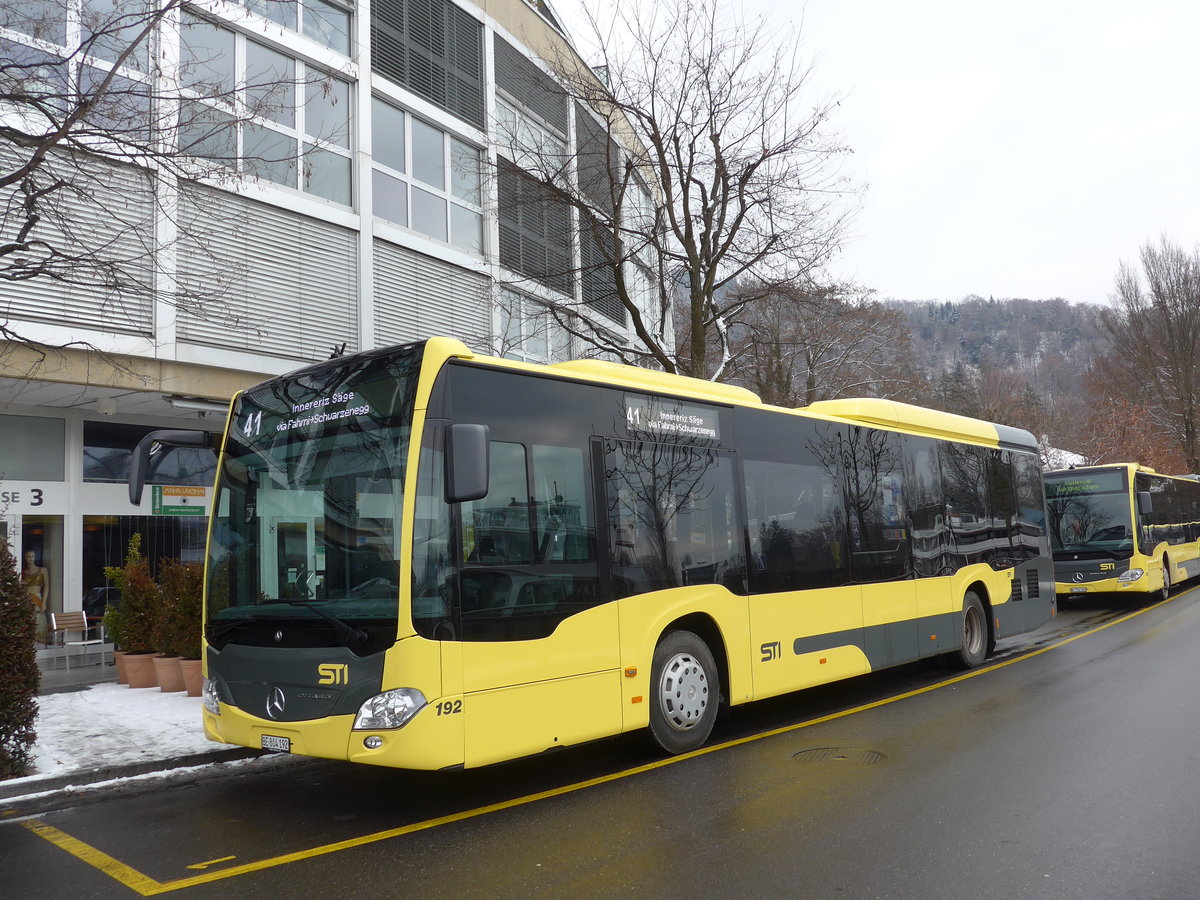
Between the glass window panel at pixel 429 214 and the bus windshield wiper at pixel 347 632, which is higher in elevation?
the glass window panel at pixel 429 214

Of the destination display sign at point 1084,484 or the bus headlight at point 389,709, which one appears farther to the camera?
the destination display sign at point 1084,484

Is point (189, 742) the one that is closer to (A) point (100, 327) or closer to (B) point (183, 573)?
(B) point (183, 573)

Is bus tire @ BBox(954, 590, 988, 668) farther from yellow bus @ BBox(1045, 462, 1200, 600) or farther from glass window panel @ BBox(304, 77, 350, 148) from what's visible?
glass window panel @ BBox(304, 77, 350, 148)

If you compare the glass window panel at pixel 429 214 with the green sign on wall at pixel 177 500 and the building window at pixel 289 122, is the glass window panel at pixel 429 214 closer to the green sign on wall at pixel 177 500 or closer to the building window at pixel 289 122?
the building window at pixel 289 122

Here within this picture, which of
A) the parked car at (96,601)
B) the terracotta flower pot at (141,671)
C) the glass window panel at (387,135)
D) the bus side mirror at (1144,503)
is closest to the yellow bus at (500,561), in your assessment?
the terracotta flower pot at (141,671)

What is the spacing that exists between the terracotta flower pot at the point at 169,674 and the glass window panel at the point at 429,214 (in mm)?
10532

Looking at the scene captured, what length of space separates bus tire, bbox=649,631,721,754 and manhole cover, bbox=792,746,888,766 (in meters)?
0.79

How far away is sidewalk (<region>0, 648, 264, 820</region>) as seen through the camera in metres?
6.76

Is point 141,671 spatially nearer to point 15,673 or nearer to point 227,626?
point 15,673

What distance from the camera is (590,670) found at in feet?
20.8

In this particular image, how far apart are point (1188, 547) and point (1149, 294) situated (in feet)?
82.2

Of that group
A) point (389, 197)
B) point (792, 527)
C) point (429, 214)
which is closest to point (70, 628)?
point (389, 197)

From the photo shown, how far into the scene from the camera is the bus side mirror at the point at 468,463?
5.31 m

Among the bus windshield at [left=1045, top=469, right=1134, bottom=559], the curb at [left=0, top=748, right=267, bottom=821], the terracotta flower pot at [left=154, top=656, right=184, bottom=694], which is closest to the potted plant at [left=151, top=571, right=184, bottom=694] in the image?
the terracotta flower pot at [left=154, top=656, right=184, bottom=694]
